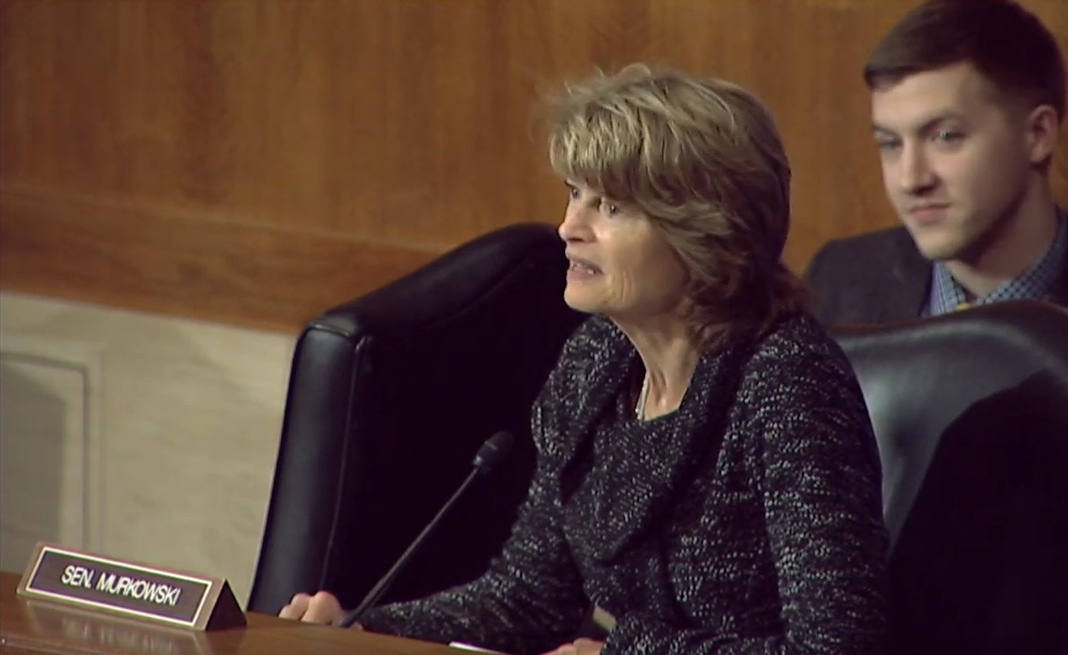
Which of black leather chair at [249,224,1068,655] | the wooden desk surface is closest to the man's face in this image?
black leather chair at [249,224,1068,655]

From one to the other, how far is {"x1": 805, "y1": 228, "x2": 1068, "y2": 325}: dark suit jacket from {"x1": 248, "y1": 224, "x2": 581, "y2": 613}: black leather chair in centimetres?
38

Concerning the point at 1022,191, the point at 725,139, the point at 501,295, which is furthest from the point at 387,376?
the point at 1022,191

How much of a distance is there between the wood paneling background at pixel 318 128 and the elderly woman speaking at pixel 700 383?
93cm

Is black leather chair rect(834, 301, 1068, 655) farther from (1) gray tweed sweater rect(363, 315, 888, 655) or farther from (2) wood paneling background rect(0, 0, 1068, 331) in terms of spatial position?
(2) wood paneling background rect(0, 0, 1068, 331)

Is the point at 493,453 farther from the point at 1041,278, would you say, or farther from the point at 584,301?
the point at 1041,278

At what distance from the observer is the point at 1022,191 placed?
2.36 meters

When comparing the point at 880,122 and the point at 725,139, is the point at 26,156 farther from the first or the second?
the point at 725,139

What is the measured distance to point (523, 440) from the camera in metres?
2.38

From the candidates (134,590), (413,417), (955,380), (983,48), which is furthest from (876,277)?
(134,590)

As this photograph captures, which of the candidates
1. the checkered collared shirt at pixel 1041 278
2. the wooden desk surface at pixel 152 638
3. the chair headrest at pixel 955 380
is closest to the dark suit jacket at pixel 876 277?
the checkered collared shirt at pixel 1041 278

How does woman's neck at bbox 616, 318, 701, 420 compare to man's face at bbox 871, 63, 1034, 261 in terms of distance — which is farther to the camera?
man's face at bbox 871, 63, 1034, 261

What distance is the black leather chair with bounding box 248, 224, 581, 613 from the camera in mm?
2137

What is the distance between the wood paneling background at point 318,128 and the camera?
2.56m

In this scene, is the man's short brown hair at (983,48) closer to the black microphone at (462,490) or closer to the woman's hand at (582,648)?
the black microphone at (462,490)
